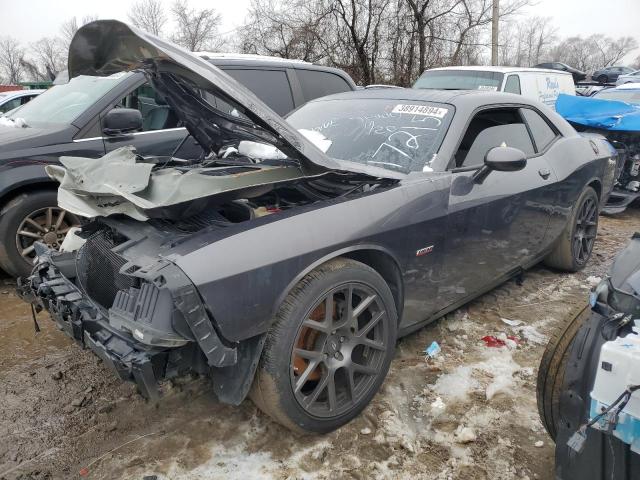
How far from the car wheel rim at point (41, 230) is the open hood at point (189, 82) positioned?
1846 mm

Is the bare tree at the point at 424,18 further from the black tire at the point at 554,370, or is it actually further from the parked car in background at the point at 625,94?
the black tire at the point at 554,370

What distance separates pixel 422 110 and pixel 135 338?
2265mm

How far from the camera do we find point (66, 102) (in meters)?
4.60

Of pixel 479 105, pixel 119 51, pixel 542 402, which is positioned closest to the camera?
pixel 542 402

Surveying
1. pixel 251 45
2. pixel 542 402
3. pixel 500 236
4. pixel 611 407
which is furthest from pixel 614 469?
pixel 251 45

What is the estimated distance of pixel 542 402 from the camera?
2.05m

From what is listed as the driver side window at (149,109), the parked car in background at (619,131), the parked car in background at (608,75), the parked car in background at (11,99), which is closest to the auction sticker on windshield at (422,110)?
the driver side window at (149,109)

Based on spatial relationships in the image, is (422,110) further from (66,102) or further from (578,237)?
(66,102)

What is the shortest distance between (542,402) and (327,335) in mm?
962

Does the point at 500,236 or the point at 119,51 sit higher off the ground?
the point at 119,51

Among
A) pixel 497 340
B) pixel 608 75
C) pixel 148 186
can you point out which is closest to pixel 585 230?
pixel 497 340

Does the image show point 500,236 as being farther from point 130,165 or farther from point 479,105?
point 130,165

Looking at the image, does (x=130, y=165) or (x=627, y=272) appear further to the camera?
(x=130, y=165)

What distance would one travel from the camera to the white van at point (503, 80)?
28.1ft
